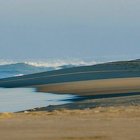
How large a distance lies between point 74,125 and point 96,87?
2271 cm

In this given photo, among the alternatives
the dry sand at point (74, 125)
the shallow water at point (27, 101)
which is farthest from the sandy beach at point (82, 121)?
the shallow water at point (27, 101)

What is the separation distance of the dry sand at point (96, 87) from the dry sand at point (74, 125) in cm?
1431

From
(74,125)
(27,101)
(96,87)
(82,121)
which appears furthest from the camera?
(96,87)

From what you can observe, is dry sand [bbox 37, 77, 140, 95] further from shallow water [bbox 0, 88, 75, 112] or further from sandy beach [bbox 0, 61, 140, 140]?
shallow water [bbox 0, 88, 75, 112]

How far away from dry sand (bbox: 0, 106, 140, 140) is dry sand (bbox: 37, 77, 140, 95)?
14.3 m

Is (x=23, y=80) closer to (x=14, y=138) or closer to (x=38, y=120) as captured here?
(x=38, y=120)

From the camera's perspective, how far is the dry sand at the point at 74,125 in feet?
58.6

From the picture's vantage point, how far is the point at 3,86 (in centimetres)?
5041

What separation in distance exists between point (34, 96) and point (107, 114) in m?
15.1

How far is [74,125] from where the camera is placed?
2031 centimetres

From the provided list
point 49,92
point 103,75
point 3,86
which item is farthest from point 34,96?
point 103,75

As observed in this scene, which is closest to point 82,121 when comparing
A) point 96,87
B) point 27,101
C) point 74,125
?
point 74,125

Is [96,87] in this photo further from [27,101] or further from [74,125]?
[74,125]

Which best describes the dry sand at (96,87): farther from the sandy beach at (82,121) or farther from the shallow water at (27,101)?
the shallow water at (27,101)
